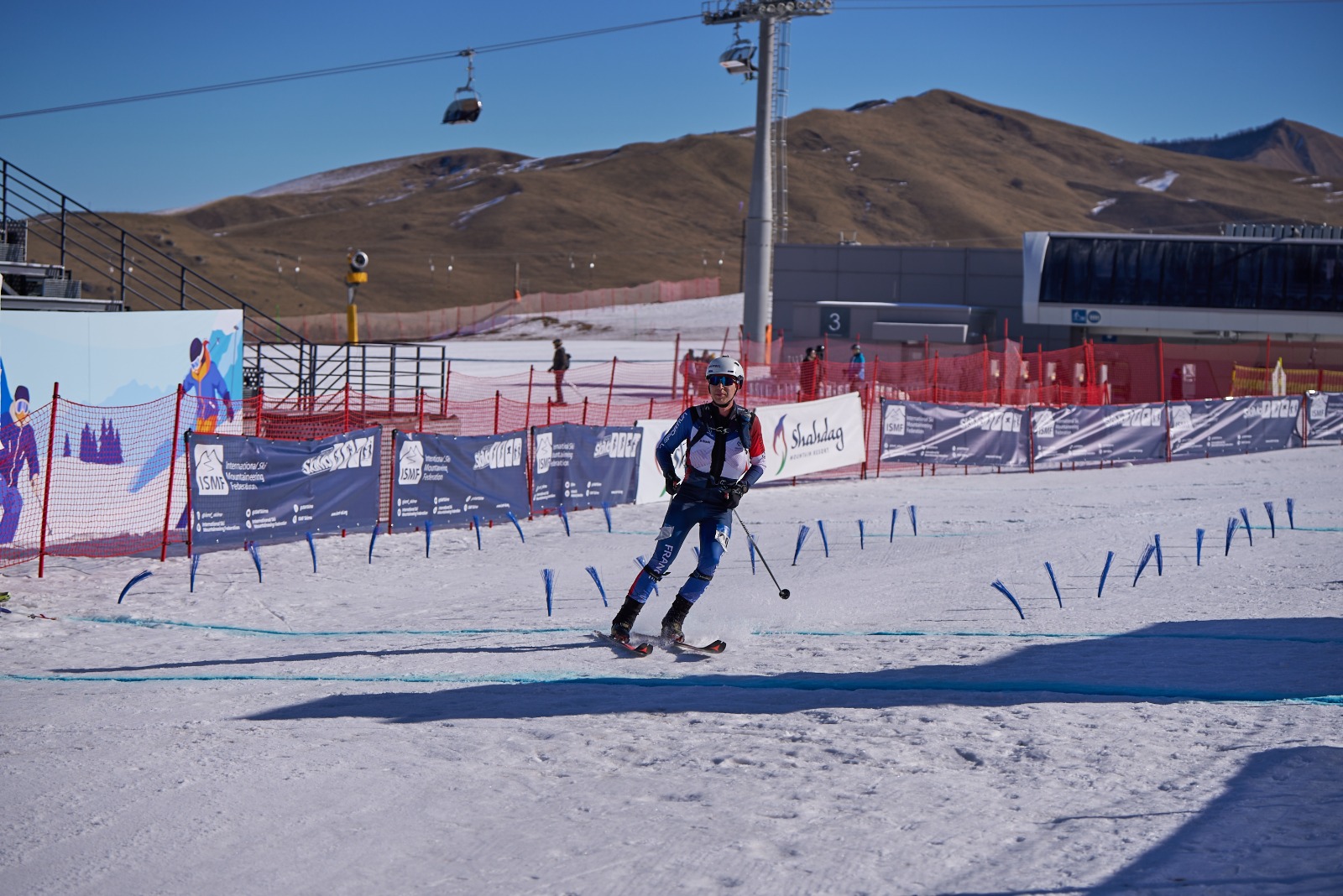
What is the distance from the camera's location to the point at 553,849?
4.87 meters

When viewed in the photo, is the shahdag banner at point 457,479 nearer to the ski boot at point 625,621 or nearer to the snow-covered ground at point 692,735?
the snow-covered ground at point 692,735

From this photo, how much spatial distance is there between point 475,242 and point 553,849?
5309 inches

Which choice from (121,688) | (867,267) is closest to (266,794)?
(121,688)

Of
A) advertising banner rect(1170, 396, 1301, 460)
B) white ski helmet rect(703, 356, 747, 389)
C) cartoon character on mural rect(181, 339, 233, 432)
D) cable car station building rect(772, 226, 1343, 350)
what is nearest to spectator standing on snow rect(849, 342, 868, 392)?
advertising banner rect(1170, 396, 1301, 460)

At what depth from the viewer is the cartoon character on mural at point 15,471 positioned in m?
12.9

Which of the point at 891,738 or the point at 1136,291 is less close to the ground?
the point at 1136,291

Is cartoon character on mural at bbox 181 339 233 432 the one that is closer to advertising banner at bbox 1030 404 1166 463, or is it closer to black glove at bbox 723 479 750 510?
black glove at bbox 723 479 750 510

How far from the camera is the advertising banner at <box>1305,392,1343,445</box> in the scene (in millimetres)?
28172

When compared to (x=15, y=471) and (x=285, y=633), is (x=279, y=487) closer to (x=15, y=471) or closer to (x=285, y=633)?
(x=15, y=471)

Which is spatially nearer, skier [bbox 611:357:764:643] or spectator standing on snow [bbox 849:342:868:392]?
skier [bbox 611:357:764:643]

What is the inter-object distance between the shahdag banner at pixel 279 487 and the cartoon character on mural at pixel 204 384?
9.08 ft

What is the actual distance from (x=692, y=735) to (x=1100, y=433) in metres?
20.5

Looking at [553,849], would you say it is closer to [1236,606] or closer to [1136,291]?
[1236,606]

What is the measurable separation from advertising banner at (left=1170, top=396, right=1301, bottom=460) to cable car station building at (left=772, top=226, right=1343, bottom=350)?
15.5 metres
